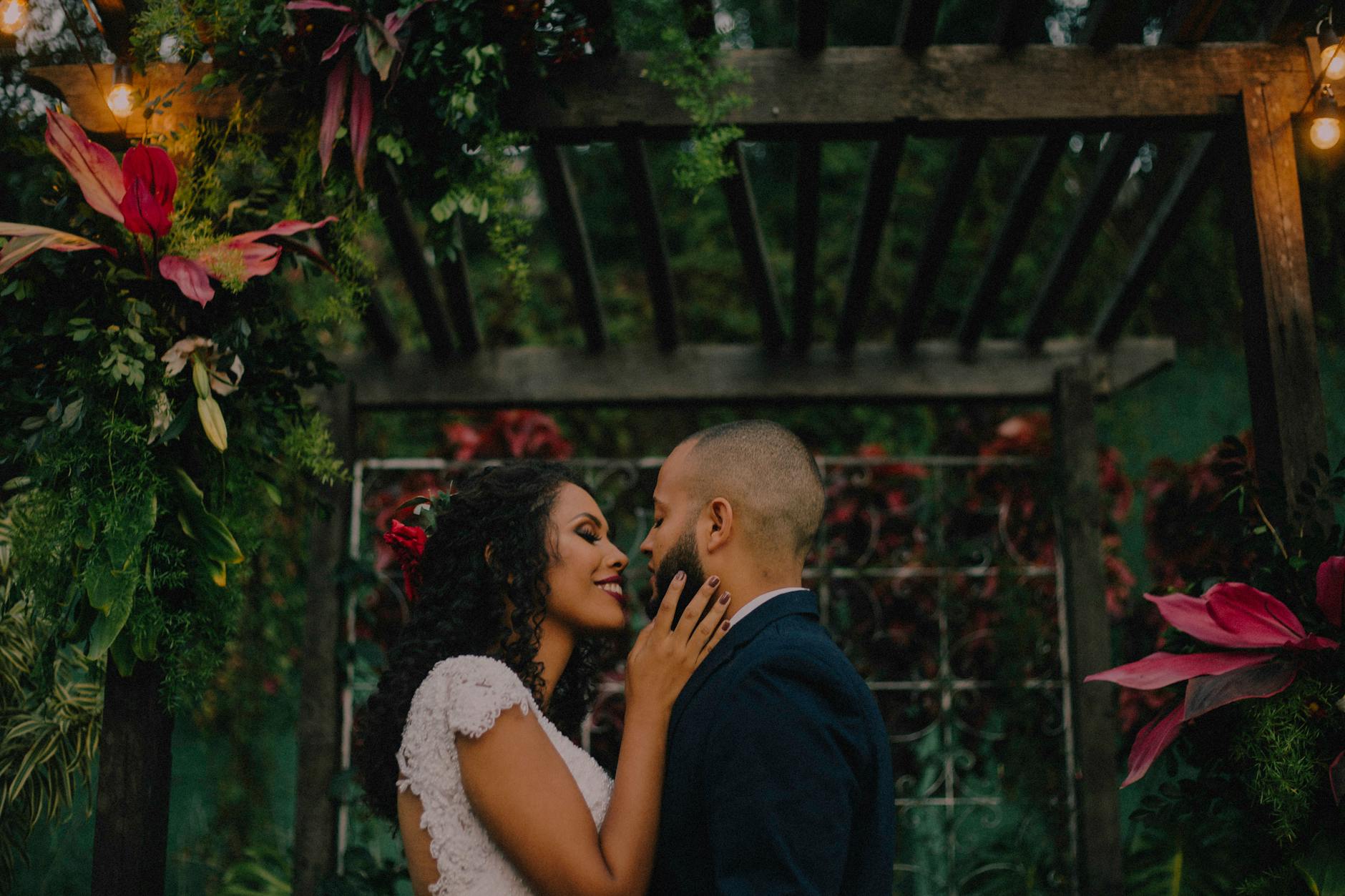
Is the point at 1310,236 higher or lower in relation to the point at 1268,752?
higher

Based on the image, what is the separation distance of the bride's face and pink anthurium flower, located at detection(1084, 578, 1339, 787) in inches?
41.1

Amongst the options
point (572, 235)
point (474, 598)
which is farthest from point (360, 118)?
point (572, 235)

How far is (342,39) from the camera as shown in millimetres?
2459

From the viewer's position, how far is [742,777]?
5.07 ft

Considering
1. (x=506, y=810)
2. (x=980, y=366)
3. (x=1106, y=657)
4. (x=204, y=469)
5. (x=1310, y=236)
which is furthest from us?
(x=1310, y=236)

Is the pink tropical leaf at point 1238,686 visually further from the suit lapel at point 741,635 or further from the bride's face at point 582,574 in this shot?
the bride's face at point 582,574

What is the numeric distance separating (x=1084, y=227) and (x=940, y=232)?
0.51m

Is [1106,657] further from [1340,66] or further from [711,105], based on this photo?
[711,105]

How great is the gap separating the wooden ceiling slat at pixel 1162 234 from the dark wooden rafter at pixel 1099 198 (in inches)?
8.6

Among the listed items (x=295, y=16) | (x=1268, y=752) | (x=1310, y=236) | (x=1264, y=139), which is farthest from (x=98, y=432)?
(x=1310, y=236)

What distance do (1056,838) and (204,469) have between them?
339cm

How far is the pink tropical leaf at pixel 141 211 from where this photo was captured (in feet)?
7.41

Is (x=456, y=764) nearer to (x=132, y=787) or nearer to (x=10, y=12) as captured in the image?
(x=132, y=787)

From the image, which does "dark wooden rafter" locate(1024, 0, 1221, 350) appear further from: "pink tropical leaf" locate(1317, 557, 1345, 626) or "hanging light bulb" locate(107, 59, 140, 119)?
"hanging light bulb" locate(107, 59, 140, 119)
